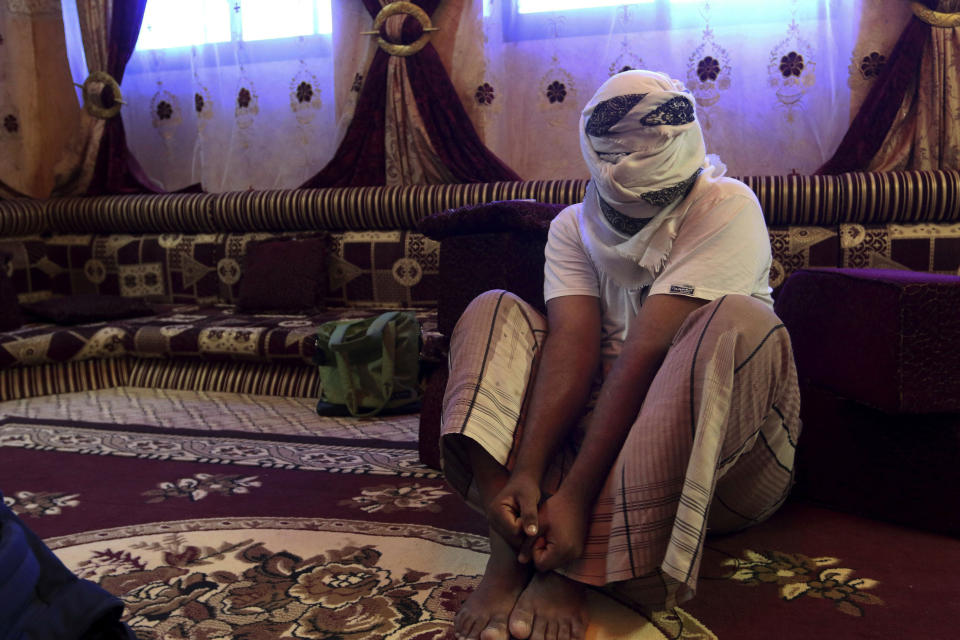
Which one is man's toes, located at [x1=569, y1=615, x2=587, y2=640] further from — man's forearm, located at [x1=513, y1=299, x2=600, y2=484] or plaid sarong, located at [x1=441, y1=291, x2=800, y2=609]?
man's forearm, located at [x1=513, y1=299, x2=600, y2=484]

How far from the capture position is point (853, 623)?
1.09m

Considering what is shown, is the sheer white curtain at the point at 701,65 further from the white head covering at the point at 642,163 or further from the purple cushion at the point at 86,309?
the white head covering at the point at 642,163

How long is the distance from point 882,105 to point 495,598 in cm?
253

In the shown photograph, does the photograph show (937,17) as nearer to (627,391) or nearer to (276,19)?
(627,391)

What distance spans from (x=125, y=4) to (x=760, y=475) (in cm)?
380

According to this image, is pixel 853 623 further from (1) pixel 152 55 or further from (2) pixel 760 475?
(1) pixel 152 55

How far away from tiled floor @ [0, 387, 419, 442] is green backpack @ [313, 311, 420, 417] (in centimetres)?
5

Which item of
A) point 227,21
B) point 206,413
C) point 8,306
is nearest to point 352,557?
point 206,413

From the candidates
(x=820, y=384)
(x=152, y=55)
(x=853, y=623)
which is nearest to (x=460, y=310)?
(x=820, y=384)

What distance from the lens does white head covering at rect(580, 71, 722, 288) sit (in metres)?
1.28

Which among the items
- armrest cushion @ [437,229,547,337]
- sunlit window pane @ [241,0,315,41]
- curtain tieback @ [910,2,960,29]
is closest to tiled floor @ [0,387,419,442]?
armrest cushion @ [437,229,547,337]

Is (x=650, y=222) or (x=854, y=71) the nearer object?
(x=650, y=222)

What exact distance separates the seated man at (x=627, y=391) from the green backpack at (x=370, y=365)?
1094 mm

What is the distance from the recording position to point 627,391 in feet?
3.83
